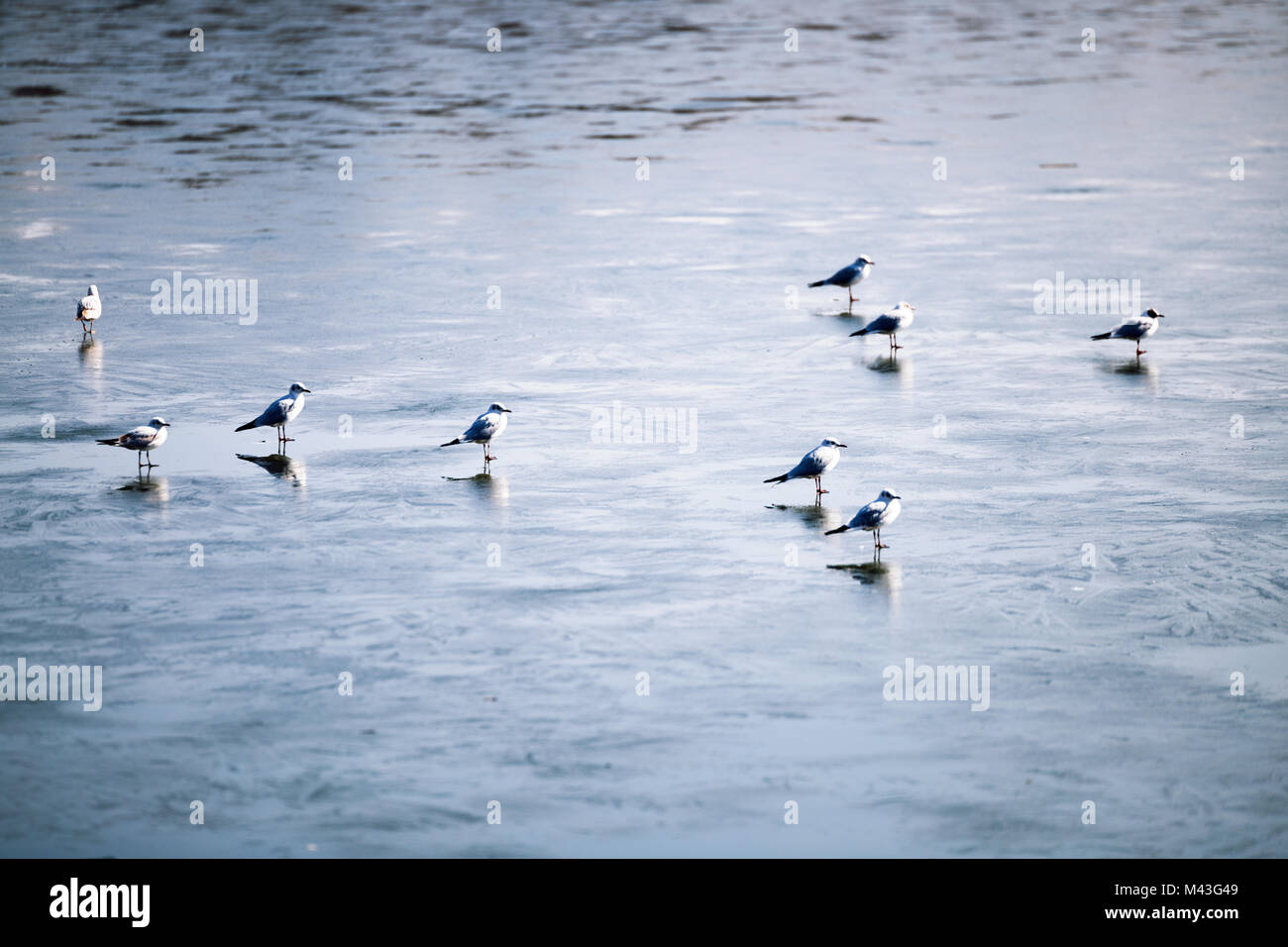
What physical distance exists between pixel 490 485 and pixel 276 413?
2.28 m

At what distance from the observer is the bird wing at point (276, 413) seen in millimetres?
13859

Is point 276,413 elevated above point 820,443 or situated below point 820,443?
above

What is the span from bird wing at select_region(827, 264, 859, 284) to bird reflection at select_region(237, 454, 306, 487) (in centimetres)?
800

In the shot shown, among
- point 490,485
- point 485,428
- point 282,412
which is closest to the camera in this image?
point 490,485

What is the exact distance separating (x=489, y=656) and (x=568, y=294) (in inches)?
406

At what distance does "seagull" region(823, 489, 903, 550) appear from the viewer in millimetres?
11266

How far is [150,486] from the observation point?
42.7ft

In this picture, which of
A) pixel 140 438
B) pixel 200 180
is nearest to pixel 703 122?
pixel 200 180

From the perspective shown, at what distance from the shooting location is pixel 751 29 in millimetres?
51625

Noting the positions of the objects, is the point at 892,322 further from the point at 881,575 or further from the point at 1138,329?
the point at 881,575

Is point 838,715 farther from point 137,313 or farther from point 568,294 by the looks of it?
point 137,313

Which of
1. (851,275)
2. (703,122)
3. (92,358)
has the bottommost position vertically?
(92,358)

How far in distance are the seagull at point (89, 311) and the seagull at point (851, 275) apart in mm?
8513
